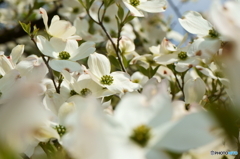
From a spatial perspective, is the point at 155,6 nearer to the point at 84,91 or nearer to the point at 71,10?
the point at 84,91

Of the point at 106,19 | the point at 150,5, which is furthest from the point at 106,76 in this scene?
the point at 106,19

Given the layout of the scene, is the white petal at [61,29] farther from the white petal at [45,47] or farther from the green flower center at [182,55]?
the green flower center at [182,55]

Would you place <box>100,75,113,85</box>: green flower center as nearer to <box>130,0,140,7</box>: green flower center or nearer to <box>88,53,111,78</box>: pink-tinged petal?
<box>88,53,111,78</box>: pink-tinged petal

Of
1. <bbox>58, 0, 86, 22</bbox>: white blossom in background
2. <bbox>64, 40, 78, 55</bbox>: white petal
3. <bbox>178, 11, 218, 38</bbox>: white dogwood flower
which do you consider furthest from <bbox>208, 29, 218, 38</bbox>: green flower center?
<bbox>58, 0, 86, 22</bbox>: white blossom in background

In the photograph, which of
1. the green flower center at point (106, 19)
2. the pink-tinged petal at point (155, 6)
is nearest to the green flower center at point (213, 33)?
the pink-tinged petal at point (155, 6)

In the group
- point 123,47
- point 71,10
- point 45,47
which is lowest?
point 71,10

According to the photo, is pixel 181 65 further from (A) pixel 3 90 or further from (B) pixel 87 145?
(B) pixel 87 145

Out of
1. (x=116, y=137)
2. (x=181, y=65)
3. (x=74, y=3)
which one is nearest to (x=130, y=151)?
(x=116, y=137)
